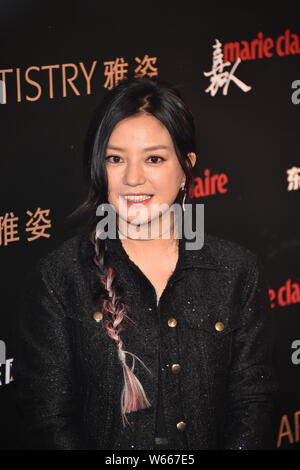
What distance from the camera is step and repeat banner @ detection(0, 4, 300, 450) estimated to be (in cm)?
224

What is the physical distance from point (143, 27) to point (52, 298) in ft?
3.58

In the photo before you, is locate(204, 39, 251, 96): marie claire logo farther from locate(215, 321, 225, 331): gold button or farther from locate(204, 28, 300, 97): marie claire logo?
locate(215, 321, 225, 331): gold button

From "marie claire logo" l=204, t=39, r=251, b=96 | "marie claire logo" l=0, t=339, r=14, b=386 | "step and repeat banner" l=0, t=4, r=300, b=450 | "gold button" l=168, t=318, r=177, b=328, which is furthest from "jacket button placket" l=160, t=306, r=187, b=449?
"marie claire logo" l=204, t=39, r=251, b=96

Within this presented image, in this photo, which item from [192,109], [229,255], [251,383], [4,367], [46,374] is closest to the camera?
[46,374]

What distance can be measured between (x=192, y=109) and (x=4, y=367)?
46.9 inches

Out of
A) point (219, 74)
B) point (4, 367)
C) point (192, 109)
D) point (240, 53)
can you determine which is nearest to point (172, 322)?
point (4, 367)

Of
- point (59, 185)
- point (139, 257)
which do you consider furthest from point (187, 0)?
point (139, 257)

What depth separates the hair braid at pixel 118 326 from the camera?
1.89 meters

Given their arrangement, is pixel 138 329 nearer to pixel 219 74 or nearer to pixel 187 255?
pixel 187 255

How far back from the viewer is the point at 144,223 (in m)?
1.99

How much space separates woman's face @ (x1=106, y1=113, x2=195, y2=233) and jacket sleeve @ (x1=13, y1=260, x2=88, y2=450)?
319mm

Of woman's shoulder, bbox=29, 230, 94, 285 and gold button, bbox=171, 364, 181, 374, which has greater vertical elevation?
woman's shoulder, bbox=29, 230, 94, 285

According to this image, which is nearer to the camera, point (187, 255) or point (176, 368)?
point (176, 368)

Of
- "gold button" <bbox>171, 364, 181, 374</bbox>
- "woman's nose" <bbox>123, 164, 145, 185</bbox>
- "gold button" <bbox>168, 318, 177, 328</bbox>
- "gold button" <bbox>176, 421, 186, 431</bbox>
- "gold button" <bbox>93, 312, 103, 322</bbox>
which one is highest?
"woman's nose" <bbox>123, 164, 145, 185</bbox>
